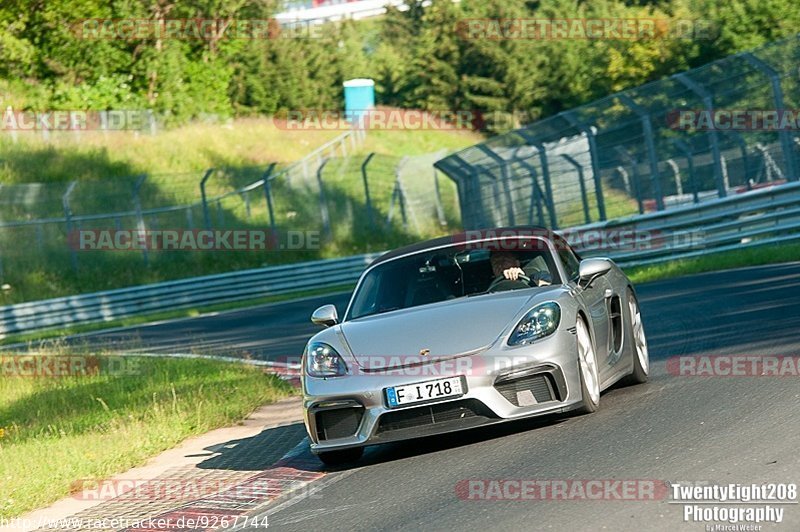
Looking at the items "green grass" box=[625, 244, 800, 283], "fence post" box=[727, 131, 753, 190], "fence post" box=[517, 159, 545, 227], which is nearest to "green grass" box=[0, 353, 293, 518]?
"green grass" box=[625, 244, 800, 283]

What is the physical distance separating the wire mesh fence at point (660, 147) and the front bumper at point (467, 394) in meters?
13.6

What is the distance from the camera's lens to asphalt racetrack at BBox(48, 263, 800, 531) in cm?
633

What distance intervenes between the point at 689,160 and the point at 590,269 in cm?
1503

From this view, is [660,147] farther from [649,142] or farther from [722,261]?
[722,261]

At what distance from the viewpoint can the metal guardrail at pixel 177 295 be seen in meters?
31.5

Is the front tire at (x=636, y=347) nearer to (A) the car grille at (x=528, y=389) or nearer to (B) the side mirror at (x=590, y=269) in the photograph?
(B) the side mirror at (x=590, y=269)

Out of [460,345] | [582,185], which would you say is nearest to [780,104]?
[582,185]

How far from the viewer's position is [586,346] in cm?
860

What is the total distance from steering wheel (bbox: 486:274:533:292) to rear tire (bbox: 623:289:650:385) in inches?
43.5

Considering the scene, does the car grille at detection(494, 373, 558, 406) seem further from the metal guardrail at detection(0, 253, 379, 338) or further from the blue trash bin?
the blue trash bin

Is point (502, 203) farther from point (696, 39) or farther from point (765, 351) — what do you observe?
point (696, 39)

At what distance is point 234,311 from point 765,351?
822 inches

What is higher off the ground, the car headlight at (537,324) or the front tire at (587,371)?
the car headlight at (537,324)

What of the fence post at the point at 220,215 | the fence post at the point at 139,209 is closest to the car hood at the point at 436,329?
the fence post at the point at 139,209
